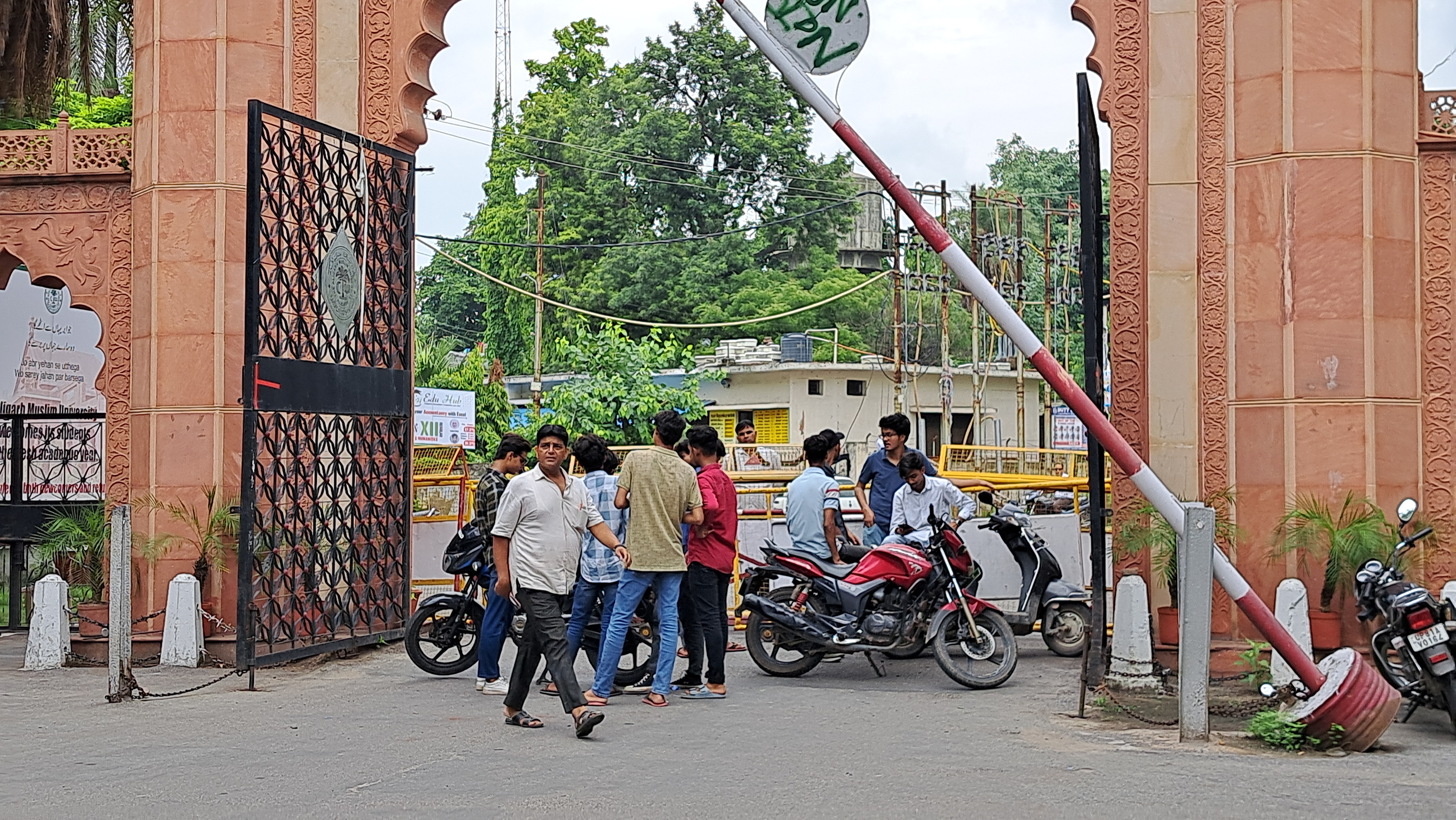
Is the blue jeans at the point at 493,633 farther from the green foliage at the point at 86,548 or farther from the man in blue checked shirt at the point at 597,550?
the green foliage at the point at 86,548

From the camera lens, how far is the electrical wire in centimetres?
3875

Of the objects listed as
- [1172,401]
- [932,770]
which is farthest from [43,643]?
[1172,401]

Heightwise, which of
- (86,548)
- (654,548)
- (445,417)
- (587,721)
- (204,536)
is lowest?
(587,721)

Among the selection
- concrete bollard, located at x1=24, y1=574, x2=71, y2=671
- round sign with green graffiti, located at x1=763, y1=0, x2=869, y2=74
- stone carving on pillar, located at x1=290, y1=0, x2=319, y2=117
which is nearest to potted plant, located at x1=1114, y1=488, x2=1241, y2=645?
round sign with green graffiti, located at x1=763, y1=0, x2=869, y2=74

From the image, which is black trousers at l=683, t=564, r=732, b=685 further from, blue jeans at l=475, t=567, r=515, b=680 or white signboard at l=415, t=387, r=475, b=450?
white signboard at l=415, t=387, r=475, b=450

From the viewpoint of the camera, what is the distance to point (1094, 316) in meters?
8.77

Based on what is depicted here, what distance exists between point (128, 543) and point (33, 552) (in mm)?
5489

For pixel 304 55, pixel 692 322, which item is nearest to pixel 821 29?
pixel 304 55

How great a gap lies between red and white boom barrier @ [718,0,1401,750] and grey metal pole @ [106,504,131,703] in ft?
15.8

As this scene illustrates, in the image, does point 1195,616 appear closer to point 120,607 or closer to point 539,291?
point 120,607

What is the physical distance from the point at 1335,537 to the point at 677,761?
4742mm

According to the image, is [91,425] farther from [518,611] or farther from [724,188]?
[724,188]

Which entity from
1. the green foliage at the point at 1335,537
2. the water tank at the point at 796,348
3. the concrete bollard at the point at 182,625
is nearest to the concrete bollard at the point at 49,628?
the concrete bollard at the point at 182,625

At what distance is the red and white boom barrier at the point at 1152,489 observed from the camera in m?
7.26
